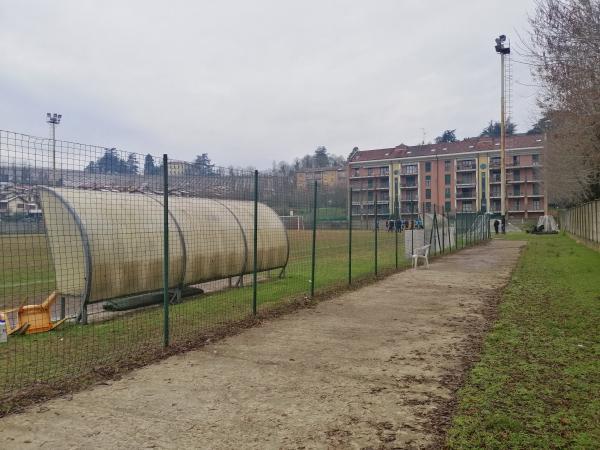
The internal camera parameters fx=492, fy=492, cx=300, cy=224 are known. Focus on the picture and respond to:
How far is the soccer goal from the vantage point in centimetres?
1033

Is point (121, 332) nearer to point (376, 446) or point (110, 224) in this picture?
point (110, 224)

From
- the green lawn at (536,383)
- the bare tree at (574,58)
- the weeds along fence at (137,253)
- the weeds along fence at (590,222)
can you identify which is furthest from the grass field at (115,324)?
the weeds along fence at (590,222)

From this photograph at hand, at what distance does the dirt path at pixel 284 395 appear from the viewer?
3.44m

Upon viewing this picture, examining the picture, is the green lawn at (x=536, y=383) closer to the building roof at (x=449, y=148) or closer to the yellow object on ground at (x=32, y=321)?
the yellow object on ground at (x=32, y=321)

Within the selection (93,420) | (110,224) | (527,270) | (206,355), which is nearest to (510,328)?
(206,355)

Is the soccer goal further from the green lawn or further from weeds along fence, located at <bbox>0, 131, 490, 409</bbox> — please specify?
the green lawn

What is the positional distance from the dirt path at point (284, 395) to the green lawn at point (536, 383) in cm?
25

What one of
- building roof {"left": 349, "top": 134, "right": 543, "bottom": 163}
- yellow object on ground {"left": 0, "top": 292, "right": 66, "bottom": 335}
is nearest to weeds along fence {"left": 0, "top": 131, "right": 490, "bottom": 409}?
yellow object on ground {"left": 0, "top": 292, "right": 66, "bottom": 335}

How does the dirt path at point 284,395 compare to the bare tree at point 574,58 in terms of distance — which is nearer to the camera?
the dirt path at point 284,395

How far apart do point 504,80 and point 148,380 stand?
51.2 metres

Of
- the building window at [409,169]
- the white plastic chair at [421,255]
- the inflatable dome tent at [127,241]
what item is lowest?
the white plastic chair at [421,255]

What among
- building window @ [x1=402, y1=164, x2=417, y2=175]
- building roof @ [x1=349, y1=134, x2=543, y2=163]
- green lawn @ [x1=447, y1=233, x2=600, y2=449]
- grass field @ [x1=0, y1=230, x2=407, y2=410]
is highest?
building roof @ [x1=349, y1=134, x2=543, y2=163]

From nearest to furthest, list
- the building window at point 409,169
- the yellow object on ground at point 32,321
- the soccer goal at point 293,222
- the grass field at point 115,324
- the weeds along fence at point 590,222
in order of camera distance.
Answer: the grass field at point 115,324 < the yellow object on ground at point 32,321 < the soccer goal at point 293,222 < the weeds along fence at point 590,222 < the building window at point 409,169

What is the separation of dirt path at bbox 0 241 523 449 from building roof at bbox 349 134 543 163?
6808cm
